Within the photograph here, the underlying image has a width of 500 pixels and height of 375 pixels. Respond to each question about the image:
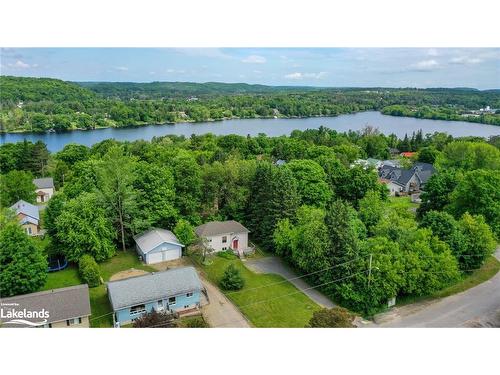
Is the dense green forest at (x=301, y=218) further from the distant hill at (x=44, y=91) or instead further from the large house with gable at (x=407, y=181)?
the distant hill at (x=44, y=91)

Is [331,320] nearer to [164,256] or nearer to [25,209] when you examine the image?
[164,256]

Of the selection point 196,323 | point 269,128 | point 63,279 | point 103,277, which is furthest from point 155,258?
point 269,128

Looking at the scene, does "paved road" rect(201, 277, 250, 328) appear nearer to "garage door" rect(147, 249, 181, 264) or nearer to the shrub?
the shrub

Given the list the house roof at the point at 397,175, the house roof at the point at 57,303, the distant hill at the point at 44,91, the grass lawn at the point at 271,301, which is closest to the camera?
the house roof at the point at 57,303

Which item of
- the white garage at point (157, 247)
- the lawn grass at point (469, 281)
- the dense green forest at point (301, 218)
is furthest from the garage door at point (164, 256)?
the lawn grass at point (469, 281)

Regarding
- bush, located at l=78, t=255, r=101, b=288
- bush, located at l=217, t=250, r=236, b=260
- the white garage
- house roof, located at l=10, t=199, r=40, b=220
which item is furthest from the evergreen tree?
house roof, located at l=10, t=199, r=40, b=220

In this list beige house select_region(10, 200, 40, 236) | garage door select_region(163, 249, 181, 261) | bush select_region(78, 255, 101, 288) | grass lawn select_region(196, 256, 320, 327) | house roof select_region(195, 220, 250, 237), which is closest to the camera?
grass lawn select_region(196, 256, 320, 327)
